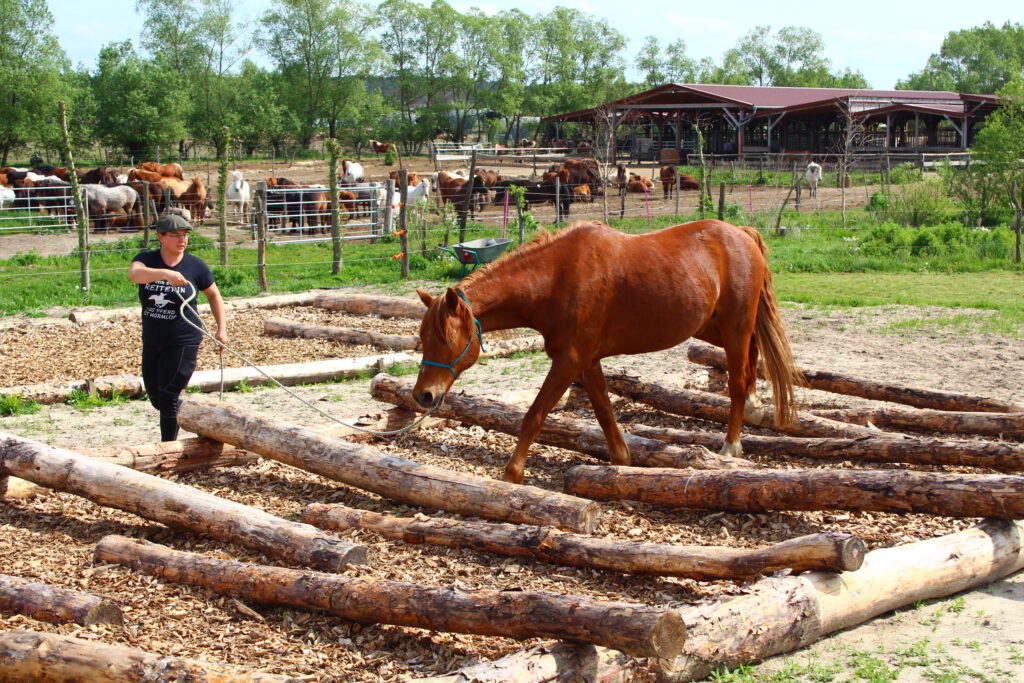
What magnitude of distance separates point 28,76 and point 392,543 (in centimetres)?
4395

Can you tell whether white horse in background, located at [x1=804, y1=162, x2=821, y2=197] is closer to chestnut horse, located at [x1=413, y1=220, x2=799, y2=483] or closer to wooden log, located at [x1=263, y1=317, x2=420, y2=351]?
wooden log, located at [x1=263, y1=317, x2=420, y2=351]

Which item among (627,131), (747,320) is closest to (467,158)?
(627,131)

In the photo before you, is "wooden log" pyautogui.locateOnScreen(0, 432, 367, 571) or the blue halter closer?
"wooden log" pyautogui.locateOnScreen(0, 432, 367, 571)

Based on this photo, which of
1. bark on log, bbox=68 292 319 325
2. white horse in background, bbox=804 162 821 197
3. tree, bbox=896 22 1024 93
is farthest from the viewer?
tree, bbox=896 22 1024 93

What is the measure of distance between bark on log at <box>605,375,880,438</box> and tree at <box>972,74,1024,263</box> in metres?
12.8

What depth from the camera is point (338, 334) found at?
1126 cm

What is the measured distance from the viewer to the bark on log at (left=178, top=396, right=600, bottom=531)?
505 centimetres

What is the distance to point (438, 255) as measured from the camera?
55.8ft

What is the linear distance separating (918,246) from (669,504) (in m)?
14.5

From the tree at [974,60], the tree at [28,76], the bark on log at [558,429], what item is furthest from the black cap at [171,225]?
the tree at [974,60]

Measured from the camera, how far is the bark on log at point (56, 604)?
4000 mm

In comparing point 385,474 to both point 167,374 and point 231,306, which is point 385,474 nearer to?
point 167,374

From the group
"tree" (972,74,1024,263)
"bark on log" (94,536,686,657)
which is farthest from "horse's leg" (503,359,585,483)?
"tree" (972,74,1024,263)

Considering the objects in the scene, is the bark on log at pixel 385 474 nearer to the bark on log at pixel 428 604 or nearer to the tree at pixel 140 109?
the bark on log at pixel 428 604
